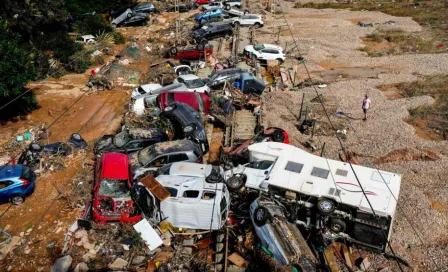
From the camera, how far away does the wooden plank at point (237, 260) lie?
11.0 metres

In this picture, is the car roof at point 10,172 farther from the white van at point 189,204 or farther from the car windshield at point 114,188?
the white van at point 189,204

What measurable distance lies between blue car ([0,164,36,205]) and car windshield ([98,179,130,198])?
3307 millimetres

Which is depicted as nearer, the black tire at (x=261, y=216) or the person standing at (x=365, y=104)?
the black tire at (x=261, y=216)

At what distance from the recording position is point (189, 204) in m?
11.7

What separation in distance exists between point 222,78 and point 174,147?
313 inches

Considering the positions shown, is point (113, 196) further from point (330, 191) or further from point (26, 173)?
point (330, 191)

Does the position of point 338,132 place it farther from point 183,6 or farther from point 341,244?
point 183,6

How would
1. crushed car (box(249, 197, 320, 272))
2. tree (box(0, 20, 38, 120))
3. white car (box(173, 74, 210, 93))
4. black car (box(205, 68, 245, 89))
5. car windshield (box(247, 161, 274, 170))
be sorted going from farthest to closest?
black car (box(205, 68, 245, 89))
white car (box(173, 74, 210, 93))
tree (box(0, 20, 38, 120))
car windshield (box(247, 161, 274, 170))
crushed car (box(249, 197, 320, 272))

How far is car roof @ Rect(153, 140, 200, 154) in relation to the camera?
14641mm

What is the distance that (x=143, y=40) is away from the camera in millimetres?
33062

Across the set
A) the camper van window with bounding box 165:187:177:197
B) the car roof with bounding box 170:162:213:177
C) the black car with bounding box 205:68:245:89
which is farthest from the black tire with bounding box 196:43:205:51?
the camper van window with bounding box 165:187:177:197

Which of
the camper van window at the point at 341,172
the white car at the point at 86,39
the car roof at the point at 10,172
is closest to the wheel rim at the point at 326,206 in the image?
the camper van window at the point at 341,172

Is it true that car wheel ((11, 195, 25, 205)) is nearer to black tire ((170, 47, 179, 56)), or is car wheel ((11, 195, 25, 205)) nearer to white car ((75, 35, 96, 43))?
black tire ((170, 47, 179, 56))

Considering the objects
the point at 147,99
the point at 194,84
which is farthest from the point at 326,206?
the point at 147,99
